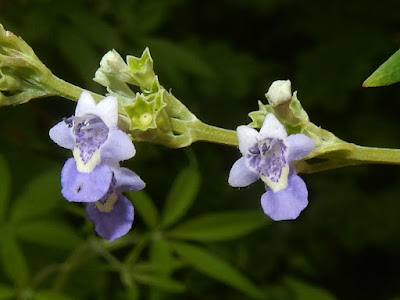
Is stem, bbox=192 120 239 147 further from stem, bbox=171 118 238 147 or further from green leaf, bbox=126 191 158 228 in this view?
green leaf, bbox=126 191 158 228

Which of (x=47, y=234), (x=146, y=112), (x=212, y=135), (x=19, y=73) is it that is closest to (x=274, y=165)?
(x=212, y=135)

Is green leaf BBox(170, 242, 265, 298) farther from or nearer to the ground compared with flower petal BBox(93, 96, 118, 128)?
nearer to the ground

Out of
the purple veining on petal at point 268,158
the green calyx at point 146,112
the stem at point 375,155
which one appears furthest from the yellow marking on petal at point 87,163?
the stem at point 375,155

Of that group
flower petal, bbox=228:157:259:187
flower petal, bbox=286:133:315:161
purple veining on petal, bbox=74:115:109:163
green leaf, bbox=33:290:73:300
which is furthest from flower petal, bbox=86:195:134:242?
green leaf, bbox=33:290:73:300

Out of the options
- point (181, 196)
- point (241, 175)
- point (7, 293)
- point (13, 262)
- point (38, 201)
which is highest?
point (38, 201)

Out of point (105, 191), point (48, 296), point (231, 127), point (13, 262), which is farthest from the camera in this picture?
point (231, 127)

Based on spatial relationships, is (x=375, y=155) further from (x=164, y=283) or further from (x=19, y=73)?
(x=164, y=283)
